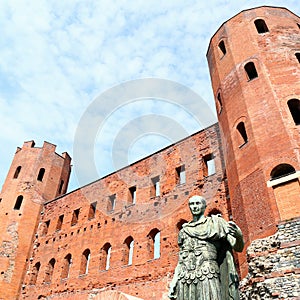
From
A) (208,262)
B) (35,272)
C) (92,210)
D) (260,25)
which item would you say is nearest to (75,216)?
(92,210)

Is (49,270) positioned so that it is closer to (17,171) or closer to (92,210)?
(92,210)

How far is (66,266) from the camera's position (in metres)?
17.0

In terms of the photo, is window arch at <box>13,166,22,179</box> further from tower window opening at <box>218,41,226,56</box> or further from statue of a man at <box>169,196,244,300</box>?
statue of a man at <box>169,196,244,300</box>

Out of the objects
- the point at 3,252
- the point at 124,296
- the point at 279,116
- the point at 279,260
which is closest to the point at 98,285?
the point at 124,296

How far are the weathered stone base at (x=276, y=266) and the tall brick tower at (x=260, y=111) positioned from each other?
1.03 feet

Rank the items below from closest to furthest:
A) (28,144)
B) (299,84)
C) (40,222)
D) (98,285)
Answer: (299,84)
(98,285)
(40,222)
(28,144)

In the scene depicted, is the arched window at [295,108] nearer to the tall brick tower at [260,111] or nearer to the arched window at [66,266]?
the tall brick tower at [260,111]

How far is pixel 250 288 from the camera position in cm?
859

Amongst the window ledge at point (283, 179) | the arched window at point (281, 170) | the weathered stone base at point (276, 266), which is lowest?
the weathered stone base at point (276, 266)

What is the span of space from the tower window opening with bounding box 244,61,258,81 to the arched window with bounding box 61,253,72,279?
42.3ft

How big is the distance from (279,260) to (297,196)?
1989mm

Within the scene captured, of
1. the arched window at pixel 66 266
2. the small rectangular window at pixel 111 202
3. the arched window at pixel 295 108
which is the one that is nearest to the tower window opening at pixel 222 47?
the arched window at pixel 295 108

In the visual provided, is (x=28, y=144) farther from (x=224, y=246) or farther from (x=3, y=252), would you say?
(x=224, y=246)

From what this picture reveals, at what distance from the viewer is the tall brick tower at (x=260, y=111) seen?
9.42m
